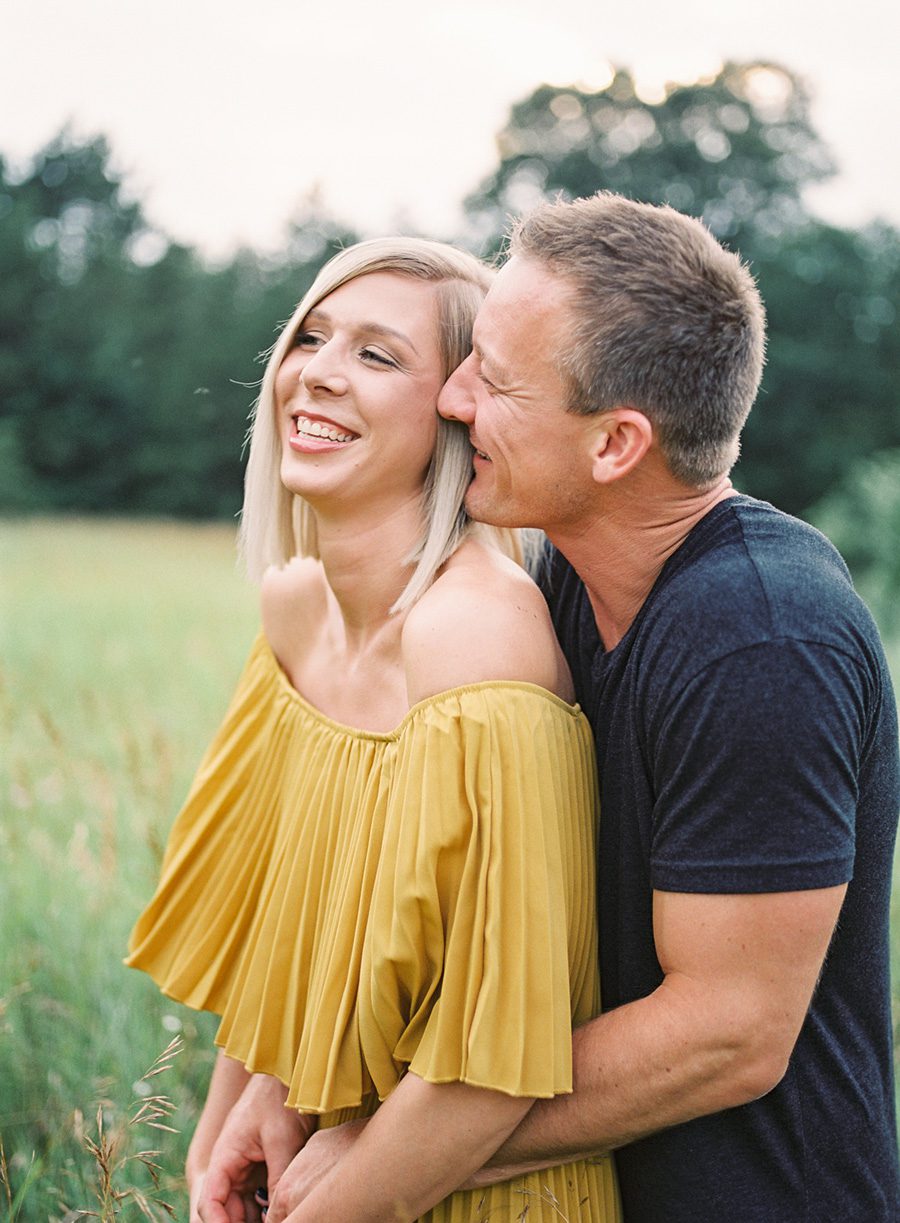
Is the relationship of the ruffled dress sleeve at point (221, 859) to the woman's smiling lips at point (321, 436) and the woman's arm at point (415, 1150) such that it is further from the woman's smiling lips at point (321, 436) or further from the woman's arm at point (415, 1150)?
the woman's arm at point (415, 1150)

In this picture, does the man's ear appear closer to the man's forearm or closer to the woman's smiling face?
the woman's smiling face

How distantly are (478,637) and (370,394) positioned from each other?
58 cm

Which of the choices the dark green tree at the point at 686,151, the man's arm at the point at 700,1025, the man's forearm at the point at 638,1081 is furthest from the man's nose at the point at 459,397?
the dark green tree at the point at 686,151

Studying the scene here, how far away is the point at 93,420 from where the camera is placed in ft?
81.6

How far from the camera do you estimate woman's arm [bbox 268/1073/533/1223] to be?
1.85 m

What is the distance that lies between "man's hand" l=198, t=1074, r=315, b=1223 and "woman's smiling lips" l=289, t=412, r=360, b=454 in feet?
4.04

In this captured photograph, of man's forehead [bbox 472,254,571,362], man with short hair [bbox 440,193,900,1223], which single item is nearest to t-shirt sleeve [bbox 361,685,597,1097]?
man with short hair [bbox 440,193,900,1223]

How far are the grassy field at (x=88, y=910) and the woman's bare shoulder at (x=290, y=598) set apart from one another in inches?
31.1

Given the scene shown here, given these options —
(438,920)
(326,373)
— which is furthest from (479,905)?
(326,373)

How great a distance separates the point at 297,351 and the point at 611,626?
860 millimetres

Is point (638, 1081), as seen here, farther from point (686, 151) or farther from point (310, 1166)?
point (686, 151)

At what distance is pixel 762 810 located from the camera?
171 cm

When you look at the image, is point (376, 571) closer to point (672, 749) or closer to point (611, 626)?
point (611, 626)

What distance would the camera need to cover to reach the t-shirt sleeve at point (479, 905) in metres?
1.80
